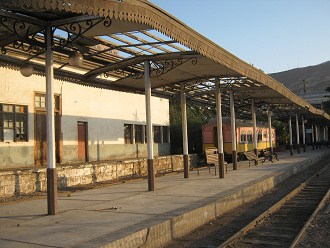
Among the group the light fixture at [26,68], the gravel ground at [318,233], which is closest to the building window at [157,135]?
the light fixture at [26,68]

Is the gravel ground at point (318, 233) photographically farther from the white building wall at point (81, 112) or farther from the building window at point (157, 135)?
the building window at point (157, 135)

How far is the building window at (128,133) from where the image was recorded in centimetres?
2188

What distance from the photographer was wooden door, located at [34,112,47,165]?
15113 millimetres

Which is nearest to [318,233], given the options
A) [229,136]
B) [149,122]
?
[149,122]

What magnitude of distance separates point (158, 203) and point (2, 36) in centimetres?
499

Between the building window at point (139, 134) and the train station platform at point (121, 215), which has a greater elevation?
the building window at point (139, 134)

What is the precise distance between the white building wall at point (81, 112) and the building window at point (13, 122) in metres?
0.18

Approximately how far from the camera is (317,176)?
18.3m

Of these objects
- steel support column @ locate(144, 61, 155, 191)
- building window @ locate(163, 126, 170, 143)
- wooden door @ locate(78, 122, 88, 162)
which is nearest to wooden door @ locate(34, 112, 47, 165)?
wooden door @ locate(78, 122, 88, 162)

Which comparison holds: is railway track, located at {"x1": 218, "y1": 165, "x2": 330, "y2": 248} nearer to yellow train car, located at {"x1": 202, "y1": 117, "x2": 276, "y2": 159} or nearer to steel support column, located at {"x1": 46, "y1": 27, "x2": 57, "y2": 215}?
steel support column, located at {"x1": 46, "y1": 27, "x2": 57, "y2": 215}

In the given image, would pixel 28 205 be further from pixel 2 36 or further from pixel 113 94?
pixel 113 94

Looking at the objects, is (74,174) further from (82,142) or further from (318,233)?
(318,233)

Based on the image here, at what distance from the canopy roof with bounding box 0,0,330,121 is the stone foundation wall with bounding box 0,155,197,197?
3147 mm

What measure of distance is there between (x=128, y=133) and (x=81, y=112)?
477 cm
